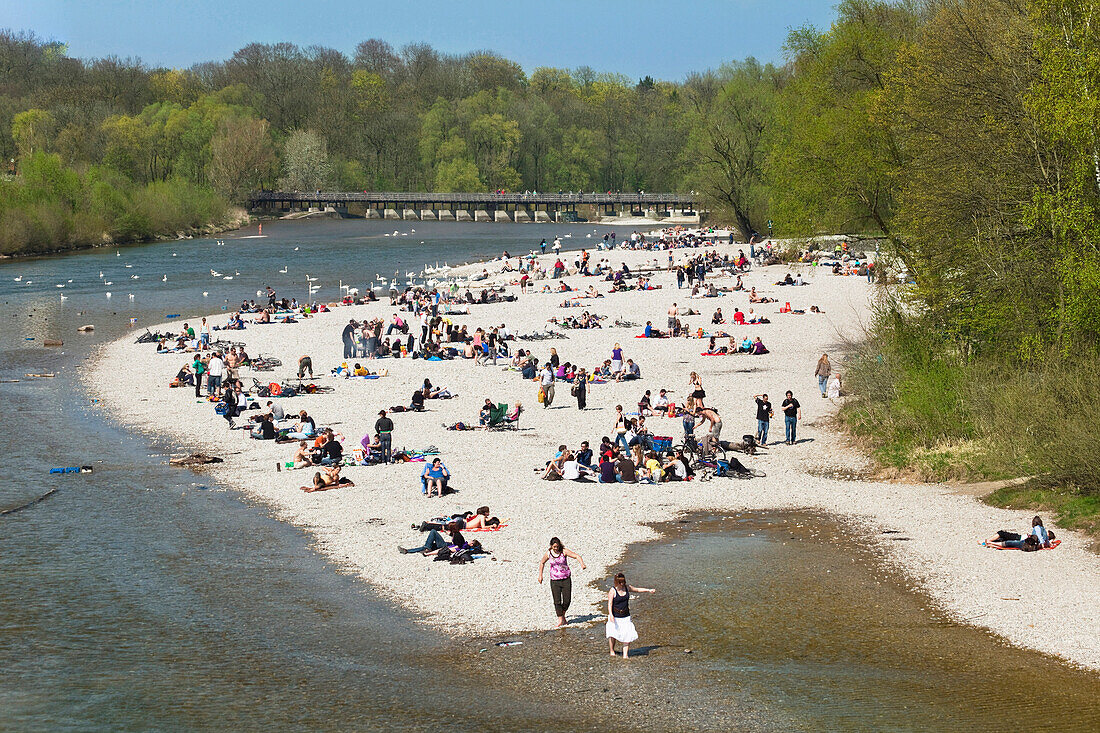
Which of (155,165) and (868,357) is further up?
(155,165)

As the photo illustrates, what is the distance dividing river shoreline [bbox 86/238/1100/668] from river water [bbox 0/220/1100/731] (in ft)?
2.19

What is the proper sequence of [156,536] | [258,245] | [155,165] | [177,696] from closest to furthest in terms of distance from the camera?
[177,696]
[156,536]
[258,245]
[155,165]

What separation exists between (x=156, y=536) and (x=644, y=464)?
970 cm

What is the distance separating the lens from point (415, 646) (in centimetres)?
1538

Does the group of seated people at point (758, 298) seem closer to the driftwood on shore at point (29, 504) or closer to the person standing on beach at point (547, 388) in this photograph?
the person standing on beach at point (547, 388)

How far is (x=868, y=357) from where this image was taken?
92.9 feet

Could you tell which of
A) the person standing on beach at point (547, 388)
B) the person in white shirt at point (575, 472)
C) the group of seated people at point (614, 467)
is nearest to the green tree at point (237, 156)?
the person standing on beach at point (547, 388)

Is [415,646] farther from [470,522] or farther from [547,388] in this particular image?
[547,388]

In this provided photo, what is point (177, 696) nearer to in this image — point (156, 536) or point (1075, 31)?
point (156, 536)

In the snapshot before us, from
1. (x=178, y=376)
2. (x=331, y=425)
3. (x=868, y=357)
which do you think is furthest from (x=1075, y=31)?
(x=178, y=376)

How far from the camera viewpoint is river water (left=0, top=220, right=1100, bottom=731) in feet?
43.6

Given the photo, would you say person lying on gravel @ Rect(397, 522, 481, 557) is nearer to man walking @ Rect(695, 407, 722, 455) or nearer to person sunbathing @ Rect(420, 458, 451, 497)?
person sunbathing @ Rect(420, 458, 451, 497)

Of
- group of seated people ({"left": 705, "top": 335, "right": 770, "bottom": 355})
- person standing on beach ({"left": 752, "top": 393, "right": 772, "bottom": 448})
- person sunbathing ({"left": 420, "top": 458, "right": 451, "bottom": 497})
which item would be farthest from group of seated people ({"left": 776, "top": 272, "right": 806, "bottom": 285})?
person sunbathing ({"left": 420, "top": 458, "right": 451, "bottom": 497})

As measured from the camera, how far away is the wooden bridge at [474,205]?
143750mm
